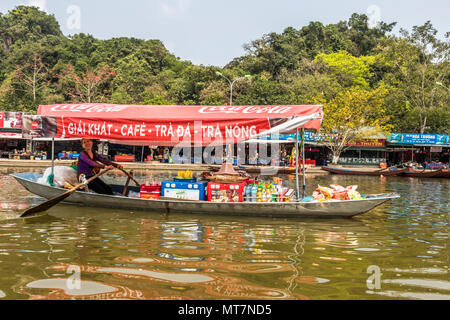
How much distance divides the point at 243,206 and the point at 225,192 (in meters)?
0.65

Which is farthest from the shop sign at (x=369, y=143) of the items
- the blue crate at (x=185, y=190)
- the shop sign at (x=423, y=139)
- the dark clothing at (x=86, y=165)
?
the dark clothing at (x=86, y=165)

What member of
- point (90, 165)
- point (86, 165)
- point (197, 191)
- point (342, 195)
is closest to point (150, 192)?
point (197, 191)

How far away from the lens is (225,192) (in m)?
9.54

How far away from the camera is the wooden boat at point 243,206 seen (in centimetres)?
901

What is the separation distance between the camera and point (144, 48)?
6181 cm

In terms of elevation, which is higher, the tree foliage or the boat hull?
the tree foliage

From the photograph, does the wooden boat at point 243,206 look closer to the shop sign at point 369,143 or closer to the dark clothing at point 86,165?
the dark clothing at point 86,165

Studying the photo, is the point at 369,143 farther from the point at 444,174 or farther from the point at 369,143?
the point at 444,174

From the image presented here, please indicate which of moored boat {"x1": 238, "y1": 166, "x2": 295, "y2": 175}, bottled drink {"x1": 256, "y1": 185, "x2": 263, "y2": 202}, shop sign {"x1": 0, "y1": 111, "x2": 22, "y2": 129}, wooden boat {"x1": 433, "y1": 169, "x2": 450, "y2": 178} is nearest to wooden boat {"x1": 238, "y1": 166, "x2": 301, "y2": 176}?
moored boat {"x1": 238, "y1": 166, "x2": 295, "y2": 175}

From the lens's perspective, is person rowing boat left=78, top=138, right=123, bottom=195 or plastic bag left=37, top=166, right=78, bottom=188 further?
plastic bag left=37, top=166, right=78, bottom=188

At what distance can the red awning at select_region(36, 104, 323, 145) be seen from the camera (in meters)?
8.77

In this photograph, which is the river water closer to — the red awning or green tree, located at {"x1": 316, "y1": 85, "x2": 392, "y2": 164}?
the red awning

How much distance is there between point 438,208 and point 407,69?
32798 mm

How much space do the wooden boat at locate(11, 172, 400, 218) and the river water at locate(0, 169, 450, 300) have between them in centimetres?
21
